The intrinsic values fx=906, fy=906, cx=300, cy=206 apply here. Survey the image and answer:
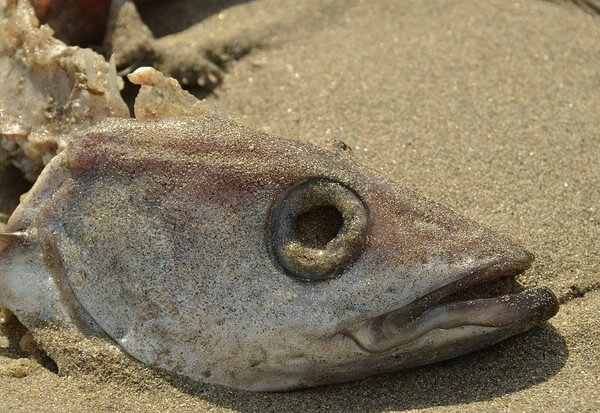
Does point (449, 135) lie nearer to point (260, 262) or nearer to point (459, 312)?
point (459, 312)

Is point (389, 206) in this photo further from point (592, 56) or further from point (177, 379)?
point (592, 56)

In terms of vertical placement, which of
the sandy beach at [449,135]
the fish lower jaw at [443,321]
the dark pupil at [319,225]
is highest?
the dark pupil at [319,225]

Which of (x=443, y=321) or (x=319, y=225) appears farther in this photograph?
(x=319, y=225)

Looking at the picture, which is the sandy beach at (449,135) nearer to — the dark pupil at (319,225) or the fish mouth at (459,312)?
the fish mouth at (459,312)

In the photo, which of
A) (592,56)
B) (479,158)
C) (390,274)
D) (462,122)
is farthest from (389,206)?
(592,56)

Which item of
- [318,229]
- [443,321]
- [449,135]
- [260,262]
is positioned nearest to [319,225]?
[318,229]

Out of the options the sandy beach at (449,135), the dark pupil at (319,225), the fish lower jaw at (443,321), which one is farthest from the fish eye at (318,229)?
the sandy beach at (449,135)

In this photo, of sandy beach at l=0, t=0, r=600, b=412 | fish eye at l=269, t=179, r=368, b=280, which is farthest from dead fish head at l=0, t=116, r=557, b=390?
sandy beach at l=0, t=0, r=600, b=412

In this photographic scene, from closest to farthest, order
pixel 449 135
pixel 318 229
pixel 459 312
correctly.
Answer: pixel 459 312 < pixel 318 229 < pixel 449 135
